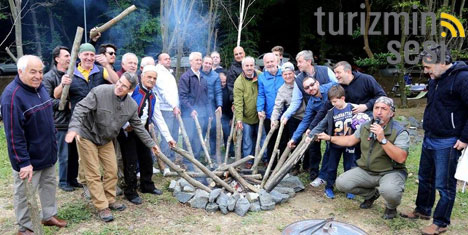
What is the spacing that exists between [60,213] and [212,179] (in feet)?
6.08

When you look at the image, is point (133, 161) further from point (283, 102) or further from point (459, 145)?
point (459, 145)

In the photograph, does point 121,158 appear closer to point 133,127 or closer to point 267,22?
point 133,127

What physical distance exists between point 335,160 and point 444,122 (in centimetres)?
153

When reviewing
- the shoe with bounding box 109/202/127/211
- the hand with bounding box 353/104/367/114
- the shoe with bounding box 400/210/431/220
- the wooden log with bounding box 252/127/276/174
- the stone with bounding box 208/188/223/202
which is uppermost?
the hand with bounding box 353/104/367/114

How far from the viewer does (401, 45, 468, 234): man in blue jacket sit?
12.0 feet

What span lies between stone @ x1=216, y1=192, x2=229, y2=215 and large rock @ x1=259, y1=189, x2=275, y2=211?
42cm

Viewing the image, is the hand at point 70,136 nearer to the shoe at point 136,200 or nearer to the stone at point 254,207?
the shoe at point 136,200

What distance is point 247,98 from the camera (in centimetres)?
592

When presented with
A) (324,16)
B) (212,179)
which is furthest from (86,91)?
(324,16)

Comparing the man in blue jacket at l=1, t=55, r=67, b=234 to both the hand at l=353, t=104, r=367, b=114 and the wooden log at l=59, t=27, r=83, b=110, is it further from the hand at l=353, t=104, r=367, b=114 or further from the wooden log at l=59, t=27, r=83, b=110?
the hand at l=353, t=104, r=367, b=114

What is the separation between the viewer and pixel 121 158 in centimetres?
489

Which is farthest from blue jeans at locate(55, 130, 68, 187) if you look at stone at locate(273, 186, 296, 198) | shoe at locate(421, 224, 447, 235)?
shoe at locate(421, 224, 447, 235)

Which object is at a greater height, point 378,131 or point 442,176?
point 378,131

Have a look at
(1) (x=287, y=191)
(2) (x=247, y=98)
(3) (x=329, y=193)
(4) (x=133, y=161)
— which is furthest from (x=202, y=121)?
(3) (x=329, y=193)
